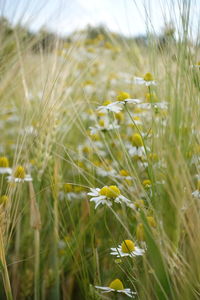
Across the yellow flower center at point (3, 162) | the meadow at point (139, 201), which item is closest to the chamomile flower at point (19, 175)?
the meadow at point (139, 201)

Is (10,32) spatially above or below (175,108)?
above

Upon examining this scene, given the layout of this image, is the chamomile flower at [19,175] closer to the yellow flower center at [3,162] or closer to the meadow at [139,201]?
the meadow at [139,201]

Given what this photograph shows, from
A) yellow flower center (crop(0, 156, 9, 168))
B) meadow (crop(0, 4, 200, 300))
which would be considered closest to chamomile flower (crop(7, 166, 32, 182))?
meadow (crop(0, 4, 200, 300))

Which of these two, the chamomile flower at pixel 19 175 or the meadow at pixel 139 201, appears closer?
the meadow at pixel 139 201

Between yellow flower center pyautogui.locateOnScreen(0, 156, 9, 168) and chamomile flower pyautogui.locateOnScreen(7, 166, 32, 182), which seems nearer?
chamomile flower pyautogui.locateOnScreen(7, 166, 32, 182)

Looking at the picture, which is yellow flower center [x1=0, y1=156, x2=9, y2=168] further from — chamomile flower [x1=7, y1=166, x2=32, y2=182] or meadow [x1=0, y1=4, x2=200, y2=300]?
chamomile flower [x1=7, y1=166, x2=32, y2=182]

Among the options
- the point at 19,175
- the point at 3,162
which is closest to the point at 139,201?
the point at 19,175

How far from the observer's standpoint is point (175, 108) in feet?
2.23

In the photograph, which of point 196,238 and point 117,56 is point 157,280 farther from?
point 117,56

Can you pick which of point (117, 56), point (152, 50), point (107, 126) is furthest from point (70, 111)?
point (117, 56)

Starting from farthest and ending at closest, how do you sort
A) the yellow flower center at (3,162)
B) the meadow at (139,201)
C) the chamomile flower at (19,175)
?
1. the yellow flower center at (3,162)
2. the chamomile flower at (19,175)
3. the meadow at (139,201)

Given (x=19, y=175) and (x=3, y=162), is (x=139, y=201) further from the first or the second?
(x=3, y=162)

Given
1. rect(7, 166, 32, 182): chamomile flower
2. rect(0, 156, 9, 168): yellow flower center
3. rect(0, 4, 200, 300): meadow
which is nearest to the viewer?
rect(0, 4, 200, 300): meadow

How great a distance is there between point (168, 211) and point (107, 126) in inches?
19.7
